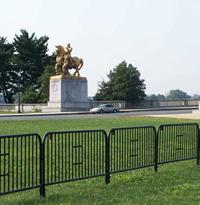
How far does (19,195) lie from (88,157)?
189 centimetres

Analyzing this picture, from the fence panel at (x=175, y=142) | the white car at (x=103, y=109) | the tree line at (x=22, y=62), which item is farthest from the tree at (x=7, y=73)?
the fence panel at (x=175, y=142)

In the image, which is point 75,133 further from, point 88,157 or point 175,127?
point 175,127

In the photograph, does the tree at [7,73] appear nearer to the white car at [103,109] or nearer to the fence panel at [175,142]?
the white car at [103,109]

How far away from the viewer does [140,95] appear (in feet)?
275

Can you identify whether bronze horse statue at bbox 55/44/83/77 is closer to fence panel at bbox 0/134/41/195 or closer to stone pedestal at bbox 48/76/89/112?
stone pedestal at bbox 48/76/89/112

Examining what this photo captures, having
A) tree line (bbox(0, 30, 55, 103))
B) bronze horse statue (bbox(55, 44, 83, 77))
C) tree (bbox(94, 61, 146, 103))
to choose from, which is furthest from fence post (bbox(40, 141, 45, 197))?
tree line (bbox(0, 30, 55, 103))

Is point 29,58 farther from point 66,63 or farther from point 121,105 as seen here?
point 66,63

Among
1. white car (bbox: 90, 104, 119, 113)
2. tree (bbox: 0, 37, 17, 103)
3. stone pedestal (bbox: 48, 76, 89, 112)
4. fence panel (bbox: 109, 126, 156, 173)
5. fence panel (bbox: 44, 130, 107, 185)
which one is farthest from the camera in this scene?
tree (bbox: 0, 37, 17, 103)

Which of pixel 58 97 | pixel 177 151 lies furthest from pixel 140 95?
pixel 177 151

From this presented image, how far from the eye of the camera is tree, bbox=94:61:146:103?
8238 cm

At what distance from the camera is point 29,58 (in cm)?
10075

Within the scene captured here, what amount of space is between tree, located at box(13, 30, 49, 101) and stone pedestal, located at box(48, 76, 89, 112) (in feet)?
106

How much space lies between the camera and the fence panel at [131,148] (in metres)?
11.4

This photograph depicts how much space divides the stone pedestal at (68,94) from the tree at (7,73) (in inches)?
1231
